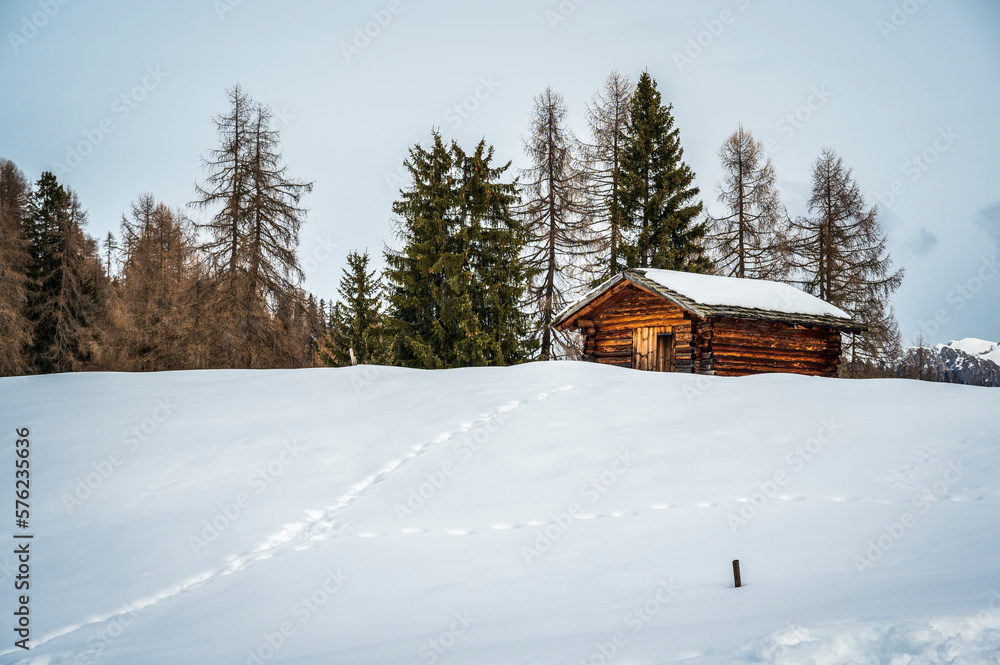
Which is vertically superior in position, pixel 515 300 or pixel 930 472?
pixel 515 300

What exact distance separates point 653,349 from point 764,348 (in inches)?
131

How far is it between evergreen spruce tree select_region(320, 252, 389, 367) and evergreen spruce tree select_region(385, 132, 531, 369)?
24.6ft

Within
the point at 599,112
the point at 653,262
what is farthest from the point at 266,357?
the point at 599,112

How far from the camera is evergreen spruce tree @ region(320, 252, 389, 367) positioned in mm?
30953

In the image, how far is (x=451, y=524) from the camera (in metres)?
6.50

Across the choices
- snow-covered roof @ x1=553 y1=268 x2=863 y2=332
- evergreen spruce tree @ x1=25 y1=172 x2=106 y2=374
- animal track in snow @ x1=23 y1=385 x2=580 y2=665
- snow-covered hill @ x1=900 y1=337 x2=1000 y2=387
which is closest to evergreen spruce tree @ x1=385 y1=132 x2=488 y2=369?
snow-covered roof @ x1=553 y1=268 x2=863 y2=332

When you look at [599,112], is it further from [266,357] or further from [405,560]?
[405,560]

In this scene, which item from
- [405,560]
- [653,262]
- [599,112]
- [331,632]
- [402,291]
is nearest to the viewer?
[331,632]

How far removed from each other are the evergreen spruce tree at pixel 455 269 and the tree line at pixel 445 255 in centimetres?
7

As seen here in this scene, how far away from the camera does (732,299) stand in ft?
59.5

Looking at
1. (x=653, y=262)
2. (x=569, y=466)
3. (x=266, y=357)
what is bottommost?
(x=569, y=466)

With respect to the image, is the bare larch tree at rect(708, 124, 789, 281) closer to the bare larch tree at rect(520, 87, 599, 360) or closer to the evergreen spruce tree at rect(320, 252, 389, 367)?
the bare larch tree at rect(520, 87, 599, 360)

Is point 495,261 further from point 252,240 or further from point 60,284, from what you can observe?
point 60,284

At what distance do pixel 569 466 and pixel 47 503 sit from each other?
664 cm
